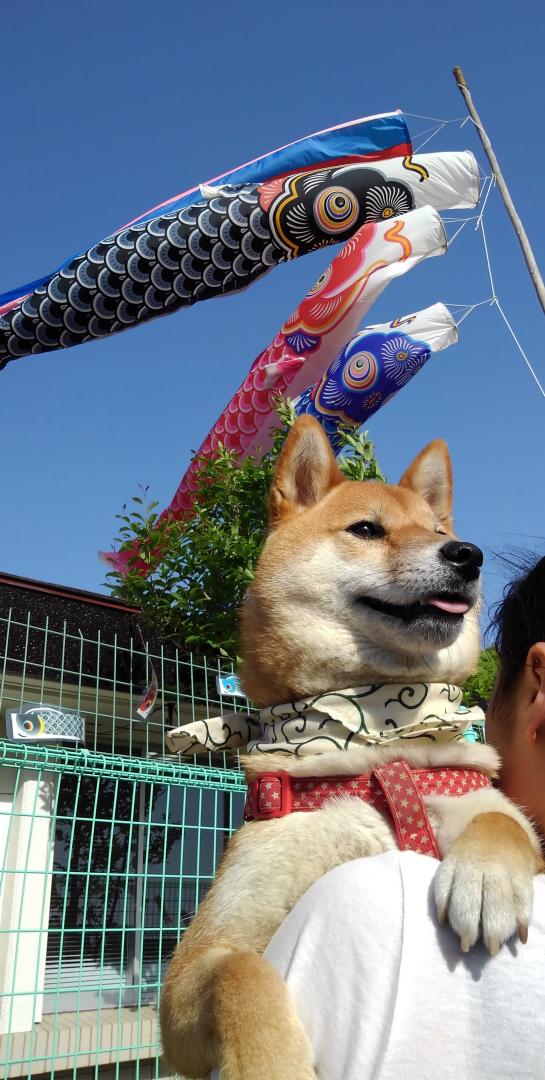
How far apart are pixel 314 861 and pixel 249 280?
893cm

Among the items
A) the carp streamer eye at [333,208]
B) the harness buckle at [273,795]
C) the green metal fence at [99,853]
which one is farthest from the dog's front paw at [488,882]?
the carp streamer eye at [333,208]

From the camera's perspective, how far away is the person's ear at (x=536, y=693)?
137 centimetres

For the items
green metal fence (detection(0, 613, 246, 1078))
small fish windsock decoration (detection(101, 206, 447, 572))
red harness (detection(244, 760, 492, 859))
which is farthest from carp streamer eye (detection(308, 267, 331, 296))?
red harness (detection(244, 760, 492, 859))

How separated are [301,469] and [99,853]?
4.93 m

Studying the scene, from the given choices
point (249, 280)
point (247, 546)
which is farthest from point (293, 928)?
point (249, 280)

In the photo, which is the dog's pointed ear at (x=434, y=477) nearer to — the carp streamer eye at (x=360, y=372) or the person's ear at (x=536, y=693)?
the person's ear at (x=536, y=693)

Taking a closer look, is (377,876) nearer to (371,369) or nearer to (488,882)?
(488,882)

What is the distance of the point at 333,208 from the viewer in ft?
31.0

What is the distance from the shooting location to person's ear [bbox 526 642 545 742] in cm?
137

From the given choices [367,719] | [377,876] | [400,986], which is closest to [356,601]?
[367,719]

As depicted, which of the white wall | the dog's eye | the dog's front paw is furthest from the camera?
the white wall

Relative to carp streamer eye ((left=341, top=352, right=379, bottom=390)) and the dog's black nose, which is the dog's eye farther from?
carp streamer eye ((left=341, top=352, right=379, bottom=390))

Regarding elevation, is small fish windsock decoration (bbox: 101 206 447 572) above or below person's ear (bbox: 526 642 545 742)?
above

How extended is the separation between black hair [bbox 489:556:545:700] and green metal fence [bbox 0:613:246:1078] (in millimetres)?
2452
